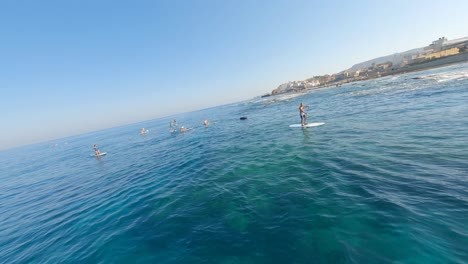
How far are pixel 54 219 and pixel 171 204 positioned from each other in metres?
8.79

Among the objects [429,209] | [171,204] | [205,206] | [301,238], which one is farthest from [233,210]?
[429,209]

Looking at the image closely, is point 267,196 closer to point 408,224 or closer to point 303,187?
point 303,187

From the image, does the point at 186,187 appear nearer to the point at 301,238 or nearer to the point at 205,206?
the point at 205,206

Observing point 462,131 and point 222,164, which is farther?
point 222,164

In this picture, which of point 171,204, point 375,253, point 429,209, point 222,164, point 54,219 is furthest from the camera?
point 222,164

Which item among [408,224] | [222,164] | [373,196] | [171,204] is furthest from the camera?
[222,164]

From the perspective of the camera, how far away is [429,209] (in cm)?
651

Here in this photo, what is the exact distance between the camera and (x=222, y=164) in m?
16.0


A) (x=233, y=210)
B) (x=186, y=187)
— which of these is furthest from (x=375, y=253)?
(x=186, y=187)

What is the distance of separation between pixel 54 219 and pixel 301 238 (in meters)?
15.6

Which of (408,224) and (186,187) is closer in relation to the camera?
(408,224)

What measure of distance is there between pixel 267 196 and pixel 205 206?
120 inches

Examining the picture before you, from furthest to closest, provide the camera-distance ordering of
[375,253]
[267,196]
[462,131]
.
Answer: [462,131]
[267,196]
[375,253]

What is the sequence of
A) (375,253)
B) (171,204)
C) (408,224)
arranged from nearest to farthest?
(375,253), (408,224), (171,204)
